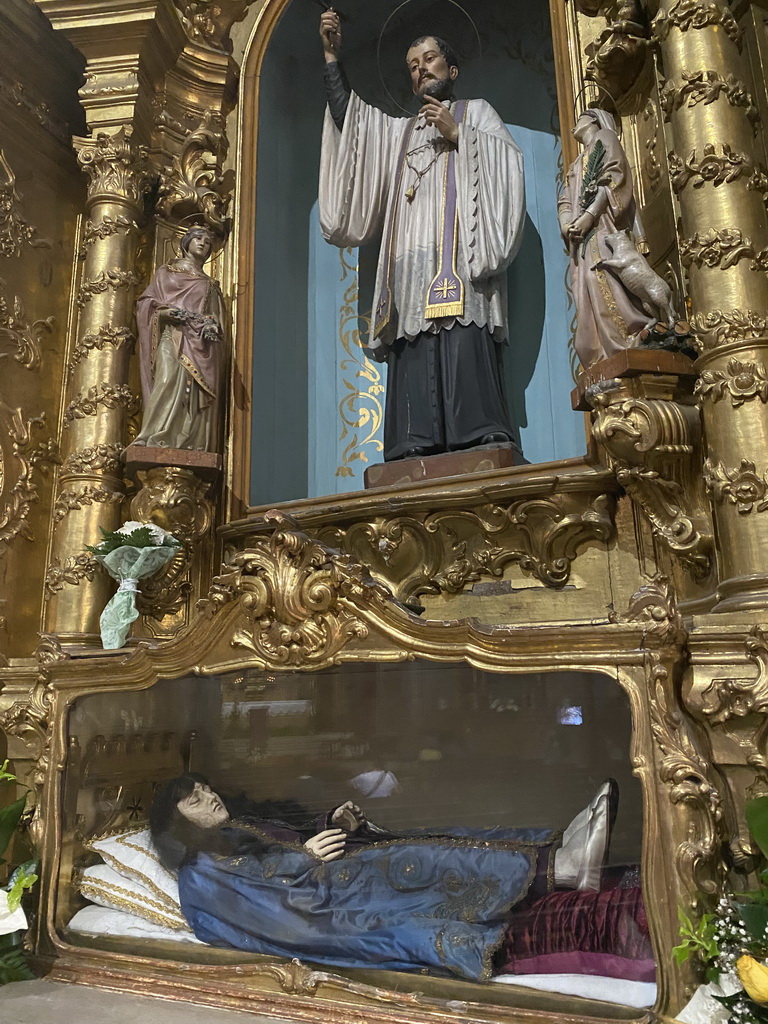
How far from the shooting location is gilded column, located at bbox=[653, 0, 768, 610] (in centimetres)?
292

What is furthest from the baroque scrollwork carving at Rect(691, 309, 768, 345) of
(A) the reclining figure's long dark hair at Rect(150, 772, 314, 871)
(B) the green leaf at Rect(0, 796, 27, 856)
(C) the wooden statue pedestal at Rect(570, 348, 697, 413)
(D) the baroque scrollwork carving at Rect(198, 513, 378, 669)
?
(B) the green leaf at Rect(0, 796, 27, 856)

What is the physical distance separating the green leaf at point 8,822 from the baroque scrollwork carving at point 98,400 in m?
2.10

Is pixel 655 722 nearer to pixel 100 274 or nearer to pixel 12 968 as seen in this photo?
pixel 12 968

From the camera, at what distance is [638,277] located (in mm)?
3389

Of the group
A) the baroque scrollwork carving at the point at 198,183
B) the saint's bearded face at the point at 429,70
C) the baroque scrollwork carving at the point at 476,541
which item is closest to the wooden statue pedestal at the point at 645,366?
the baroque scrollwork carving at the point at 476,541

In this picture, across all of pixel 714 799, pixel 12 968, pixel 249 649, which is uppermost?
pixel 249 649

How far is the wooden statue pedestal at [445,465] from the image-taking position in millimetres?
3859

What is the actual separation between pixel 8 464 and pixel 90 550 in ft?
2.64

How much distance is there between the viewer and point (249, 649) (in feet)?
9.32

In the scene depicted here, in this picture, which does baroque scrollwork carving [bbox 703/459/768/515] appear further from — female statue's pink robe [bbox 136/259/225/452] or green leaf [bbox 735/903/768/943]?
female statue's pink robe [bbox 136/259/225/452]

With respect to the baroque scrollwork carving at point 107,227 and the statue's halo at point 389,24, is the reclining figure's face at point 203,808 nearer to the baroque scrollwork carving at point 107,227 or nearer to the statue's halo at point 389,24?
the baroque scrollwork carving at point 107,227

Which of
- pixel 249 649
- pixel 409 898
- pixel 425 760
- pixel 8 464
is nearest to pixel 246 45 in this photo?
pixel 8 464

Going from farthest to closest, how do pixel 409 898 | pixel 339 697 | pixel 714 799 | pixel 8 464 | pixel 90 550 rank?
pixel 8 464
pixel 90 550
pixel 339 697
pixel 409 898
pixel 714 799

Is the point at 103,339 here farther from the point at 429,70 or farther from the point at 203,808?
the point at 203,808
